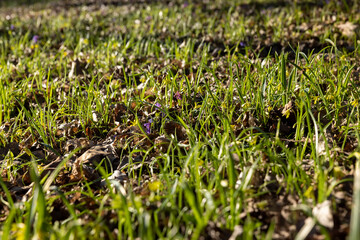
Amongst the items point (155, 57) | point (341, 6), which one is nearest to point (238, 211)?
point (155, 57)

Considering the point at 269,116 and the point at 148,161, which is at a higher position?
the point at 269,116

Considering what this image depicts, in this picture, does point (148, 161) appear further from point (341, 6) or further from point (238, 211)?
point (341, 6)

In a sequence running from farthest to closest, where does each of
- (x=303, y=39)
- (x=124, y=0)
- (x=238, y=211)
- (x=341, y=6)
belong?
(x=124, y=0) → (x=341, y=6) → (x=303, y=39) → (x=238, y=211)

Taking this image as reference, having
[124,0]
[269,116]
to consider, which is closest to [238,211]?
[269,116]

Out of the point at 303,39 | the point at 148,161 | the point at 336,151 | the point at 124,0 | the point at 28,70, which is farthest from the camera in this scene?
the point at 124,0

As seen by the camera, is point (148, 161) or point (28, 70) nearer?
point (148, 161)

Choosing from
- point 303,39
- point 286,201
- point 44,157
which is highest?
point 303,39

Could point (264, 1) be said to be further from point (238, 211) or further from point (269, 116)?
point (238, 211)
